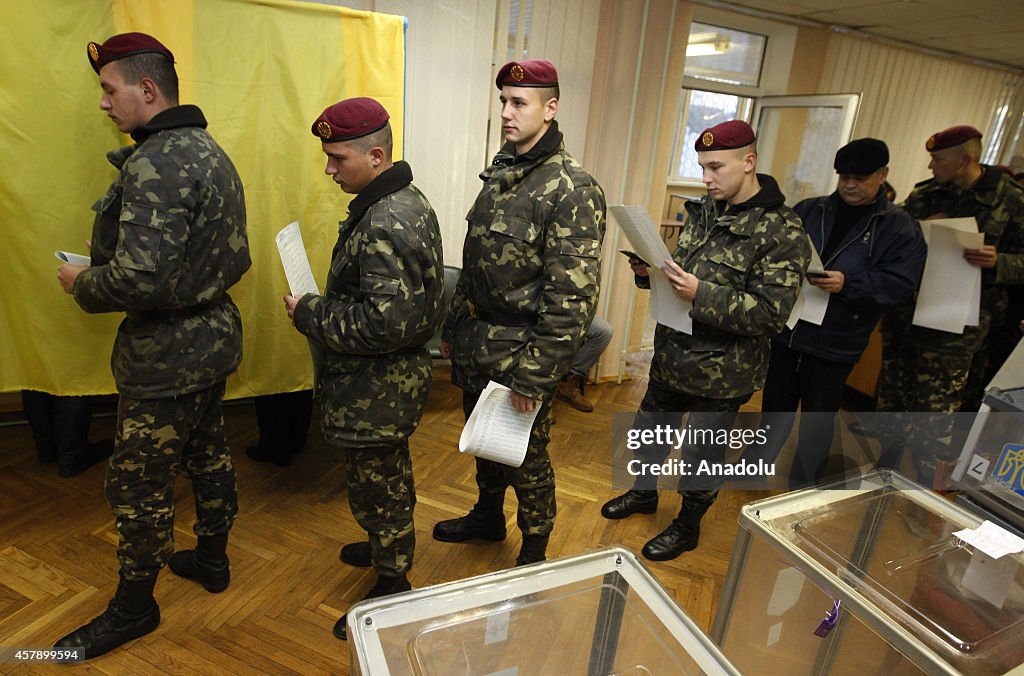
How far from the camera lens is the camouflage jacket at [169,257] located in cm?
143

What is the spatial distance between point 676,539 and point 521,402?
101cm

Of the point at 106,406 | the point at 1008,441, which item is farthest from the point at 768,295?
the point at 106,406

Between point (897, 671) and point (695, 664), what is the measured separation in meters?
0.41

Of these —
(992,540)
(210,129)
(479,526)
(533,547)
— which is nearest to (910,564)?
(992,540)

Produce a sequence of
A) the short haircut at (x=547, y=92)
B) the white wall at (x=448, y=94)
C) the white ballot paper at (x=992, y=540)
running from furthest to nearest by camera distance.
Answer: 1. the white wall at (x=448, y=94)
2. the short haircut at (x=547, y=92)
3. the white ballot paper at (x=992, y=540)

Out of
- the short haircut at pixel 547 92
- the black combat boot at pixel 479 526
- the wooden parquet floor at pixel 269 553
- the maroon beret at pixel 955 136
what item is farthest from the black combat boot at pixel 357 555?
the maroon beret at pixel 955 136

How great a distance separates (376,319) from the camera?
4.84ft

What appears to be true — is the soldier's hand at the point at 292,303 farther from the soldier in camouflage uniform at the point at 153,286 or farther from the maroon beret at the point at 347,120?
the maroon beret at the point at 347,120

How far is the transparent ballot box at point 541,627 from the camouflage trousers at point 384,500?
766mm

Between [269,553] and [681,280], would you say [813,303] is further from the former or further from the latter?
[269,553]

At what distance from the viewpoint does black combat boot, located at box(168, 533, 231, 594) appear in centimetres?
A: 190

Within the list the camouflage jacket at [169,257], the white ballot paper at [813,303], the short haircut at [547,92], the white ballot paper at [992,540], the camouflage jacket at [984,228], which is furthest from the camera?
the camouflage jacket at [984,228]

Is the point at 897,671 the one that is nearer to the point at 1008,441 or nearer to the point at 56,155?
the point at 1008,441

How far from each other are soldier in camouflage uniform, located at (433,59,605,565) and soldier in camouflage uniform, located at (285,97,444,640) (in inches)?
6.3
